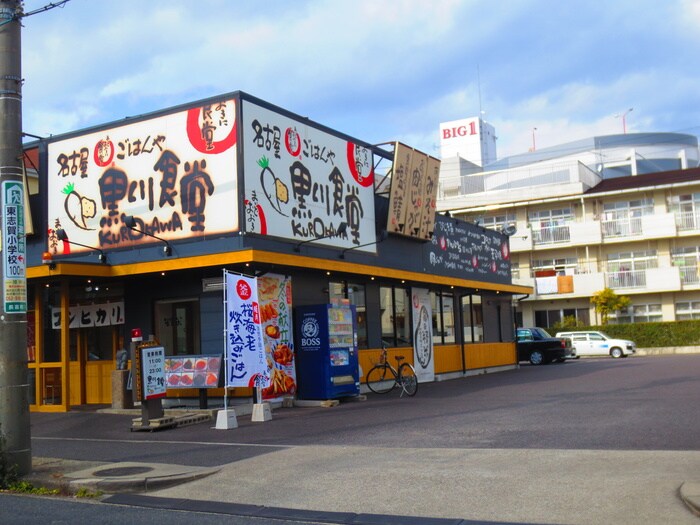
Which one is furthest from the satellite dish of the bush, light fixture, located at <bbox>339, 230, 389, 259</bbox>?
the bush

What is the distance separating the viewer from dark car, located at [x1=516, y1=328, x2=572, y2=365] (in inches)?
1366

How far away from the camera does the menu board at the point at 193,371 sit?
15.5 metres

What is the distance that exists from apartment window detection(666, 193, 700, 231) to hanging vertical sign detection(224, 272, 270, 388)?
38.2 metres

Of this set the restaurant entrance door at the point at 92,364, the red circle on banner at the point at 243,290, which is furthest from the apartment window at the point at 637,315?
the red circle on banner at the point at 243,290

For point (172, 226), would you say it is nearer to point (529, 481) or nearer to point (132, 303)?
point (132, 303)

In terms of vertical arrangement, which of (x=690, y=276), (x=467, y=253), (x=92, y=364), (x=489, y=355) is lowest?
(x=489, y=355)

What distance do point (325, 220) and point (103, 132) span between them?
571 centimetres

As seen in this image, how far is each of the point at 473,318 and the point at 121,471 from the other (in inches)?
790

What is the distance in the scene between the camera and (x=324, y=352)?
56.4ft

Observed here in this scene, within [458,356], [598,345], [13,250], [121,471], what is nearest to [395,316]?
[458,356]

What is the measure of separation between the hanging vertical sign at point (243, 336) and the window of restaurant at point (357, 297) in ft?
15.5

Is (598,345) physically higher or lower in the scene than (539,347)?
lower

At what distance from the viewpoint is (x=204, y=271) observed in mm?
16797

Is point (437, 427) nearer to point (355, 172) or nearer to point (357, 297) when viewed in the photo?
point (357, 297)
